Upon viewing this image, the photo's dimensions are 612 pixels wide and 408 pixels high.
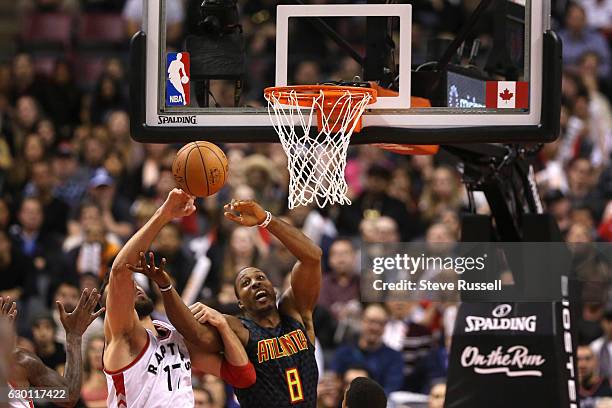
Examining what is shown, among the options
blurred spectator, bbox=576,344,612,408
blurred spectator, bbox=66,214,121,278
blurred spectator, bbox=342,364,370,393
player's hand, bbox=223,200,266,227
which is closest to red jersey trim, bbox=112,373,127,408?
player's hand, bbox=223,200,266,227

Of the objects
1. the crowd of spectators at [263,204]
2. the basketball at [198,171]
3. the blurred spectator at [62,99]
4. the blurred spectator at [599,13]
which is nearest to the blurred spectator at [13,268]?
the crowd of spectators at [263,204]

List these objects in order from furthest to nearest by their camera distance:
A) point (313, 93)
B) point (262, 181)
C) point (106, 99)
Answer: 1. point (106, 99)
2. point (262, 181)
3. point (313, 93)

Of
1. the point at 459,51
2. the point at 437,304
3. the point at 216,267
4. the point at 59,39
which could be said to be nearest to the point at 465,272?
the point at 459,51

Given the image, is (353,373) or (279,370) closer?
(279,370)

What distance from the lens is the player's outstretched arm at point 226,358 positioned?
739 centimetres

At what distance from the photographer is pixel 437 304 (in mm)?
10969

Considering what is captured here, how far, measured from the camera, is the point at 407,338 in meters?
10.6

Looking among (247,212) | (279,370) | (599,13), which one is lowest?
(279,370)

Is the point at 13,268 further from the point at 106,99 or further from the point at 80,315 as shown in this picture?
the point at 80,315

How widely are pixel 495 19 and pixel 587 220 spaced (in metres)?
3.67

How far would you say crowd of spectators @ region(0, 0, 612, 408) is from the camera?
10.4m

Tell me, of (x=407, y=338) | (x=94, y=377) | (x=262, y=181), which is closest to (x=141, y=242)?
(x=94, y=377)

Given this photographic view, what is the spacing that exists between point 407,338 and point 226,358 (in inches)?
136

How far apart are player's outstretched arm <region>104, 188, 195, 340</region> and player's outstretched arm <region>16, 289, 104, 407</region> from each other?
0.23 m
